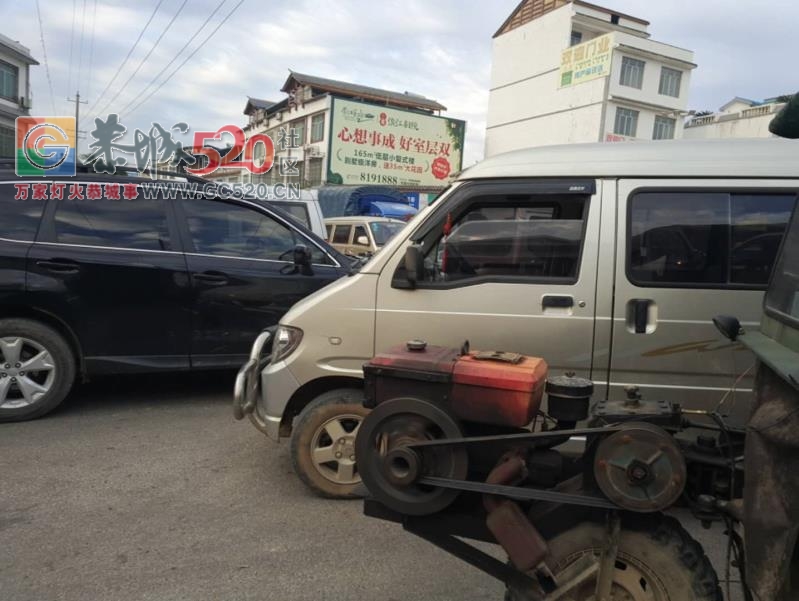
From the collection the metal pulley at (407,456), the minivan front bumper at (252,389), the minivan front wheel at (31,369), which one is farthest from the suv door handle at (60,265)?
the metal pulley at (407,456)

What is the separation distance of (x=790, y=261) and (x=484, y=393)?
3.85ft

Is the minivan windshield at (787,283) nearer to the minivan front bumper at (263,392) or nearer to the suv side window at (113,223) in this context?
the minivan front bumper at (263,392)

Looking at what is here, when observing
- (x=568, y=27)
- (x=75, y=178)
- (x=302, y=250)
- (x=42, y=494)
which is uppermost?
(x=568, y=27)

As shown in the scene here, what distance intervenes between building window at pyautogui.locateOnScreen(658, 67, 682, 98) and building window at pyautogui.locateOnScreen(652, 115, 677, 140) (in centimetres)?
180

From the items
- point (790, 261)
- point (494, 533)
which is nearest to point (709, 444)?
point (790, 261)

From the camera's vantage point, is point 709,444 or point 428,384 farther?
point 428,384

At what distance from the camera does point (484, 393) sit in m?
2.31

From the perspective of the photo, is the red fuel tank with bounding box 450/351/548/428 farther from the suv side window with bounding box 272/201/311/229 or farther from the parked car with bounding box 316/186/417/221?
the parked car with bounding box 316/186/417/221

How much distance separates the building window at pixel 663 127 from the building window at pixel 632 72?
3364mm

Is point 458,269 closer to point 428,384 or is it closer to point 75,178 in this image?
point 428,384

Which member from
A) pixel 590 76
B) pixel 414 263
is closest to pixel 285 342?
pixel 414 263

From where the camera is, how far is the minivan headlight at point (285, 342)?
3.54 m

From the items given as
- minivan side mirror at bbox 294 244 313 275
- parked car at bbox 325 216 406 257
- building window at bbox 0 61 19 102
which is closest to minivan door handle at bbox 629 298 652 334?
minivan side mirror at bbox 294 244 313 275

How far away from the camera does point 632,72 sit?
4303cm
